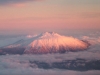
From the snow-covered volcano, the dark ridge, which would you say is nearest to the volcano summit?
the snow-covered volcano

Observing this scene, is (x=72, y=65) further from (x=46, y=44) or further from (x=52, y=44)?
(x=46, y=44)

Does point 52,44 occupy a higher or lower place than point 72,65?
higher

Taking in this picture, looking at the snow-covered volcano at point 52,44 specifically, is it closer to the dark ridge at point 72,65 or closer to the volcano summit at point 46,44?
the volcano summit at point 46,44

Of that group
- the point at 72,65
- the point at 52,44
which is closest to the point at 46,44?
the point at 52,44

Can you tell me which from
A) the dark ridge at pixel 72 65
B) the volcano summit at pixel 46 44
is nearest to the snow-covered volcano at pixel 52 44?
the volcano summit at pixel 46 44

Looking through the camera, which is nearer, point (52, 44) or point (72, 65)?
point (72, 65)

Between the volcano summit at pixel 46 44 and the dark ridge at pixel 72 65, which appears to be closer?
the dark ridge at pixel 72 65

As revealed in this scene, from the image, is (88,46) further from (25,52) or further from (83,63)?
(25,52)
